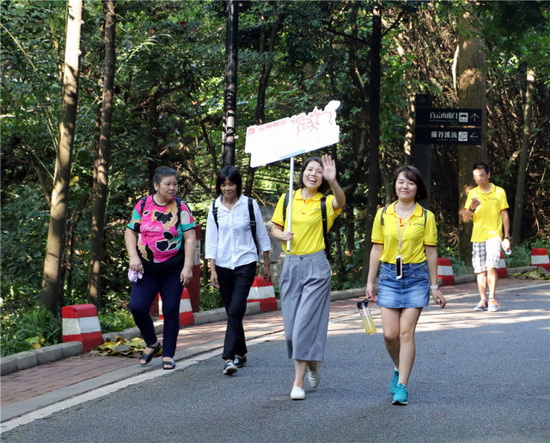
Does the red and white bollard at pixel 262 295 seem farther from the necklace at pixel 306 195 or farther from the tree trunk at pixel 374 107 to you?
the necklace at pixel 306 195

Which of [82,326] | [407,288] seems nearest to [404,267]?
[407,288]

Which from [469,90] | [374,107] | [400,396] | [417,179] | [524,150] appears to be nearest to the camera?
[400,396]

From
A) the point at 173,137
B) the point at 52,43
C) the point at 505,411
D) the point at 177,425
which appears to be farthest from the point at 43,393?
the point at 173,137

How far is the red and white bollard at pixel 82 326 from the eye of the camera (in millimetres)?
10289

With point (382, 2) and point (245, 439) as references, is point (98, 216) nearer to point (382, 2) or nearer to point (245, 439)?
point (382, 2)

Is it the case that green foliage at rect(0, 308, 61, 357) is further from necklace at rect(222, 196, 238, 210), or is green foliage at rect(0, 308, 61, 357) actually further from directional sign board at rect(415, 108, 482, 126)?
directional sign board at rect(415, 108, 482, 126)

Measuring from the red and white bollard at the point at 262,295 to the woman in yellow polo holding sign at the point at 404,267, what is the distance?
697 cm

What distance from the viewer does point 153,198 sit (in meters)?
9.12

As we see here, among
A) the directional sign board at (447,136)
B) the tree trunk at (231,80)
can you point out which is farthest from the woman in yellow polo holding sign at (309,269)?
the directional sign board at (447,136)

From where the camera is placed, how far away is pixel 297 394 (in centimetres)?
745

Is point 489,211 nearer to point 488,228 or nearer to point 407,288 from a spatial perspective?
point 488,228

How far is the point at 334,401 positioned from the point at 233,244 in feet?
6.63

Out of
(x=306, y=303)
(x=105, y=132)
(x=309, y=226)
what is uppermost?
(x=105, y=132)

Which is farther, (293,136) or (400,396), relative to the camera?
(293,136)
